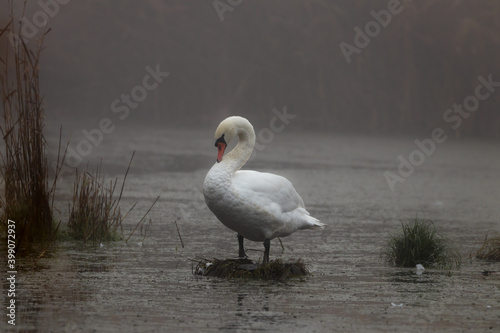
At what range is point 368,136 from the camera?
40594mm

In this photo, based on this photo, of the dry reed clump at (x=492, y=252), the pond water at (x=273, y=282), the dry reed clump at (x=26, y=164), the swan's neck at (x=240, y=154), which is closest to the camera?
the pond water at (x=273, y=282)

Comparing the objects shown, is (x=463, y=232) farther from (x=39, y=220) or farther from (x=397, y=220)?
(x=39, y=220)

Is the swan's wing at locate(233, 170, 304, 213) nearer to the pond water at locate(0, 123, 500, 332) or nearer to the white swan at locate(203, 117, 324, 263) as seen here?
the white swan at locate(203, 117, 324, 263)

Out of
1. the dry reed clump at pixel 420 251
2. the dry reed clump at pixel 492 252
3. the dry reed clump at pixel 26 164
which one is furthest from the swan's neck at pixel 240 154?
the dry reed clump at pixel 492 252

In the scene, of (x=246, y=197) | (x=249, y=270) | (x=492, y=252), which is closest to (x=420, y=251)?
(x=492, y=252)

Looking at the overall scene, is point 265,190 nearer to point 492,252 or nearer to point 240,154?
point 240,154

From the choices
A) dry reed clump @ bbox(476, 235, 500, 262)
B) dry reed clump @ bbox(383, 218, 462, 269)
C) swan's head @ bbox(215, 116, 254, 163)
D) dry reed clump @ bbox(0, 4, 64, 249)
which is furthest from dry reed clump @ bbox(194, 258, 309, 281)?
dry reed clump @ bbox(476, 235, 500, 262)

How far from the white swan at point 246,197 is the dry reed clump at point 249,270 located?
16cm

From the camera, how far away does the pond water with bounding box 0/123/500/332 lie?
7336mm

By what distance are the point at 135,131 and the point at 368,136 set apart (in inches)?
389

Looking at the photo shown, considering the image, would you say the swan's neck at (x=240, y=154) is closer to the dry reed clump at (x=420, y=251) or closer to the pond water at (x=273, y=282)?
the pond water at (x=273, y=282)

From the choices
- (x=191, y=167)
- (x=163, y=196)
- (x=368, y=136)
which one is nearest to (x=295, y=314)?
(x=163, y=196)

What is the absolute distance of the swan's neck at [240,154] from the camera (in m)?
9.43

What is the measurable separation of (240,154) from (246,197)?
1.95 feet
